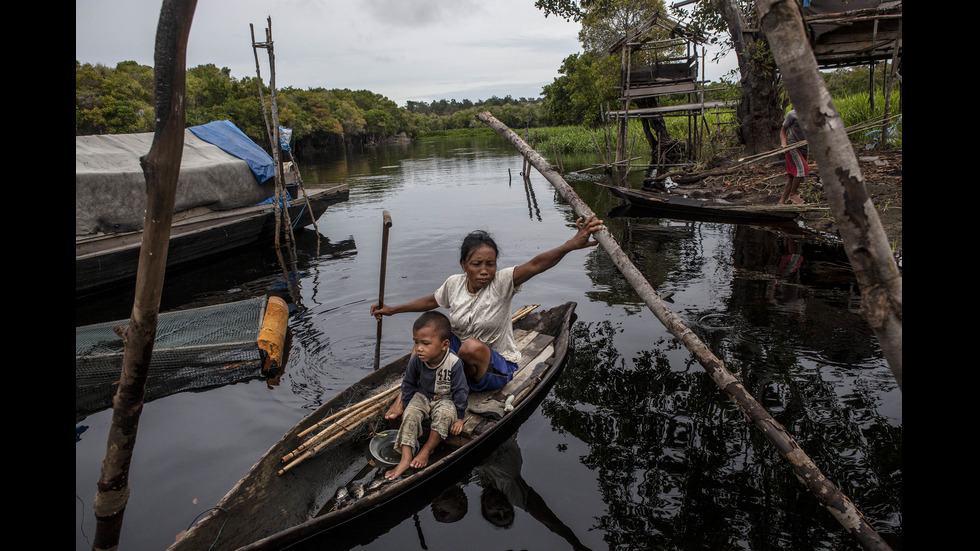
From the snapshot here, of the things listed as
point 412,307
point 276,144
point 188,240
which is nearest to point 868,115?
point 276,144

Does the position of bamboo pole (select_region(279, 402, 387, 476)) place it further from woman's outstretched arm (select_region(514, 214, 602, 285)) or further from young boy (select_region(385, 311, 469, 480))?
woman's outstretched arm (select_region(514, 214, 602, 285))

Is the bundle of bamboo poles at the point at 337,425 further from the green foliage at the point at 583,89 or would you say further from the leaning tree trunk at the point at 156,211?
the green foliage at the point at 583,89

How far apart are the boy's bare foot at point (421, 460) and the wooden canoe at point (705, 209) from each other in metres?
7.50

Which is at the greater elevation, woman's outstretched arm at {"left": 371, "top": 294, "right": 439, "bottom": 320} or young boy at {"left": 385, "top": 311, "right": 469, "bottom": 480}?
woman's outstretched arm at {"left": 371, "top": 294, "right": 439, "bottom": 320}

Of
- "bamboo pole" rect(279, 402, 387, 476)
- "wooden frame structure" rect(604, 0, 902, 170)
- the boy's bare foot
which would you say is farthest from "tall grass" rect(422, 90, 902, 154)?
the boy's bare foot

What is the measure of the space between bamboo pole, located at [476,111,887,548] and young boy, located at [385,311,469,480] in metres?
1.08

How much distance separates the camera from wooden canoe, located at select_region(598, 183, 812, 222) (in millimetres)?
9023

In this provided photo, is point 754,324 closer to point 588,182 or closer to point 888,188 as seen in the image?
point 888,188

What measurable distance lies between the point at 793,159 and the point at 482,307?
7.44m

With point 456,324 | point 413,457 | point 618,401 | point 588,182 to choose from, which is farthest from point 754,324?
point 588,182

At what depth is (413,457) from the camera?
317 cm

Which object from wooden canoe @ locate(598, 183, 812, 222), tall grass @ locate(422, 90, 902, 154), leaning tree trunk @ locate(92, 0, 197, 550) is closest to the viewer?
leaning tree trunk @ locate(92, 0, 197, 550)

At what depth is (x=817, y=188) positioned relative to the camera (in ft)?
31.9

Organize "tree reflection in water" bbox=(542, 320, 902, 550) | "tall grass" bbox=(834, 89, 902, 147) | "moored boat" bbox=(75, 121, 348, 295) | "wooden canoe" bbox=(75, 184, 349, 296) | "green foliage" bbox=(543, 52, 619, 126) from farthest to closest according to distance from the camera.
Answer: "green foliage" bbox=(543, 52, 619, 126), "tall grass" bbox=(834, 89, 902, 147), "moored boat" bbox=(75, 121, 348, 295), "wooden canoe" bbox=(75, 184, 349, 296), "tree reflection in water" bbox=(542, 320, 902, 550)
